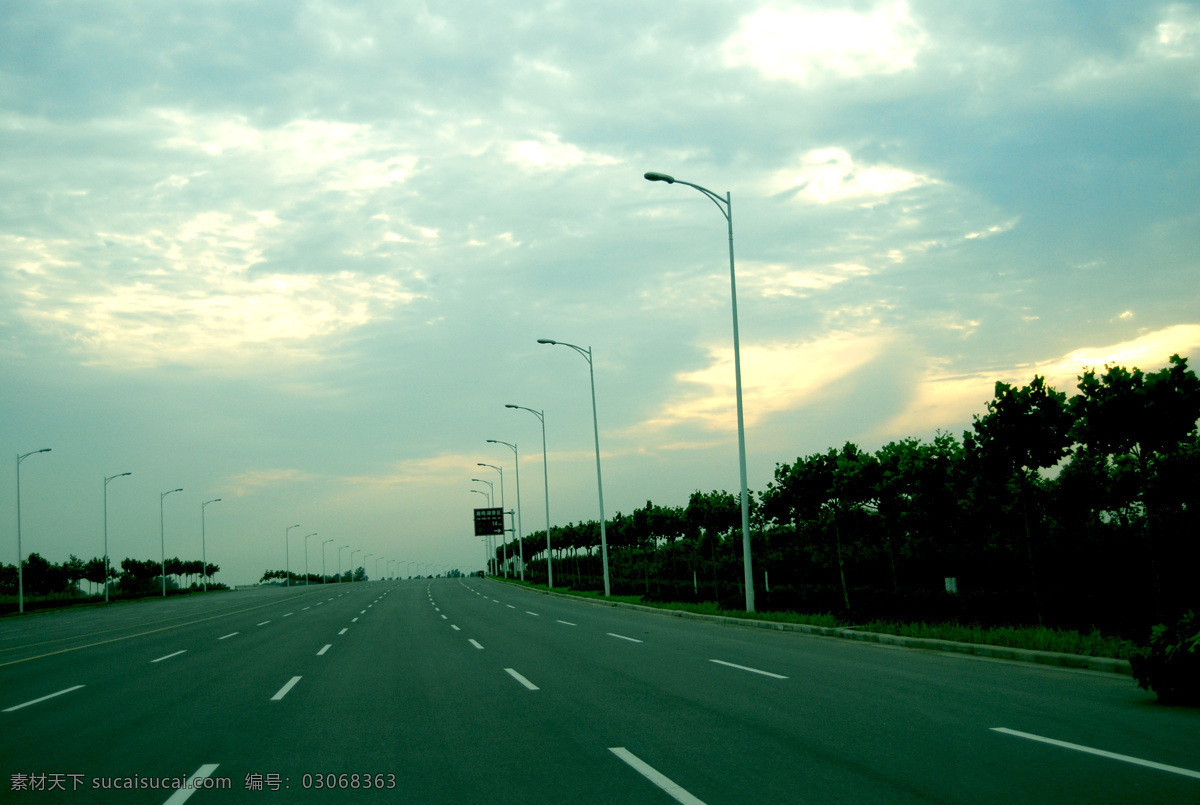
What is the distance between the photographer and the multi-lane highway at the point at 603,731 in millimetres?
6734

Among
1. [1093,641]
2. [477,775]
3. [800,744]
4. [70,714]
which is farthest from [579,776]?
[1093,641]

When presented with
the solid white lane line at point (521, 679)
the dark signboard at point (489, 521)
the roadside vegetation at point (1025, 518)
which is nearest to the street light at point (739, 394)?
the roadside vegetation at point (1025, 518)

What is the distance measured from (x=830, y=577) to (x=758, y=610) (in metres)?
17.1

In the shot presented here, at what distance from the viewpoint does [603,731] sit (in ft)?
29.3

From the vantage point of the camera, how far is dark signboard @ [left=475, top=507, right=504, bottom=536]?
297 feet

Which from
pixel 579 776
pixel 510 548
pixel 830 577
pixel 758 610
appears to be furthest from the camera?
pixel 510 548

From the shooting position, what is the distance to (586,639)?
2053 cm

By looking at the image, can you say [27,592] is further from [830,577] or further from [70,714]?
[70,714]

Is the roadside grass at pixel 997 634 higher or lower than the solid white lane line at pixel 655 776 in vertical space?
lower

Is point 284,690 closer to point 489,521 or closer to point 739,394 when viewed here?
point 739,394

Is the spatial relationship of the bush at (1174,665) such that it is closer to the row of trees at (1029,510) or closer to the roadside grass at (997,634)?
the roadside grass at (997,634)

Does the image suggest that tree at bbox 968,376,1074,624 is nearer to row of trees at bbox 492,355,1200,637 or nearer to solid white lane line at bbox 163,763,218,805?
row of trees at bbox 492,355,1200,637

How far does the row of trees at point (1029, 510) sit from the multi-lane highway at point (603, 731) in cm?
513

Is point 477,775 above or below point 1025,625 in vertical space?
above
